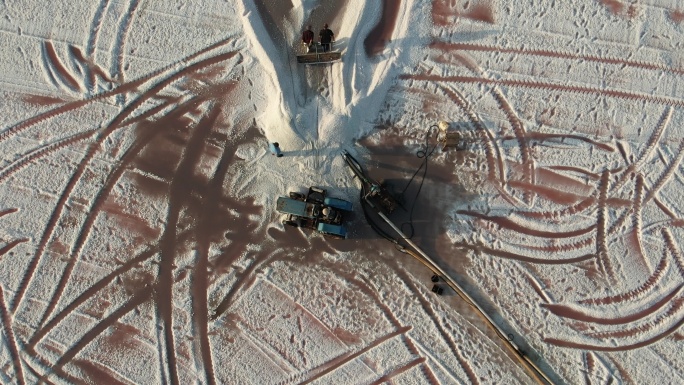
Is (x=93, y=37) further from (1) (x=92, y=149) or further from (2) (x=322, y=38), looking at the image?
(2) (x=322, y=38)

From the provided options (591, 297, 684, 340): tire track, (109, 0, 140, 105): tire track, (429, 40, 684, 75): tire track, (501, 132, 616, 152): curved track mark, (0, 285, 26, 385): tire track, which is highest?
(429, 40, 684, 75): tire track

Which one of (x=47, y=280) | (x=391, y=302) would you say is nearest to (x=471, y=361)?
(x=391, y=302)

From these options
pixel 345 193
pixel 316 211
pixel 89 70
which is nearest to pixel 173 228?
pixel 316 211

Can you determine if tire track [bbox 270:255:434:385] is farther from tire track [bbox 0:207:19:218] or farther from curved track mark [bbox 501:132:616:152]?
tire track [bbox 0:207:19:218]

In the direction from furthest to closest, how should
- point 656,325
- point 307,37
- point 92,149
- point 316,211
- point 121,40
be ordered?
point 121,40 < point 92,149 < point 307,37 < point 656,325 < point 316,211

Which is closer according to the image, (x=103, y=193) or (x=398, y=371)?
(x=398, y=371)

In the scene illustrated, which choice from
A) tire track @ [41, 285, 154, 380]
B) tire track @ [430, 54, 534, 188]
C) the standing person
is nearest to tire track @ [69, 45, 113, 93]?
the standing person
